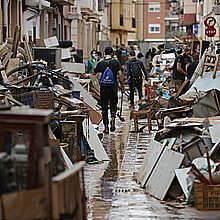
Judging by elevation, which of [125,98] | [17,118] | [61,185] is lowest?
[125,98]

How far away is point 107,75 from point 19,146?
30.3 feet

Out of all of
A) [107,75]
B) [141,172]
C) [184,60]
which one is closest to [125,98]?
[184,60]

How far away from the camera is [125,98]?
24.6 m

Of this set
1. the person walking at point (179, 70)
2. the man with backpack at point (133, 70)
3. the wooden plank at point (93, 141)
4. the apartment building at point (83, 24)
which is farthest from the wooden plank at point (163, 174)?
the apartment building at point (83, 24)

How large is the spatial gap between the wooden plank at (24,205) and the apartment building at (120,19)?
59.4 m

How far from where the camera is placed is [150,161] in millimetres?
8398

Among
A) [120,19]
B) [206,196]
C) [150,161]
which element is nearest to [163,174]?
[150,161]

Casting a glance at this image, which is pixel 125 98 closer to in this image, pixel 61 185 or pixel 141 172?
pixel 141 172

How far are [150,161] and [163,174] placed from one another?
1.96ft

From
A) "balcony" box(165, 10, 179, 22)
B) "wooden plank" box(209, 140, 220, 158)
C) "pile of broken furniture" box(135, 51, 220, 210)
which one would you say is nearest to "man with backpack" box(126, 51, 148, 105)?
"pile of broken furniture" box(135, 51, 220, 210)

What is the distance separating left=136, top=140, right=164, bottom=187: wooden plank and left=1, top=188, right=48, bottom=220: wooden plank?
4.34 metres

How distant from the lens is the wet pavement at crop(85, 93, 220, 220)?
6980mm

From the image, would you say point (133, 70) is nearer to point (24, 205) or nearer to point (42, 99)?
point (42, 99)

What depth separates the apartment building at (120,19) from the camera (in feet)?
206
